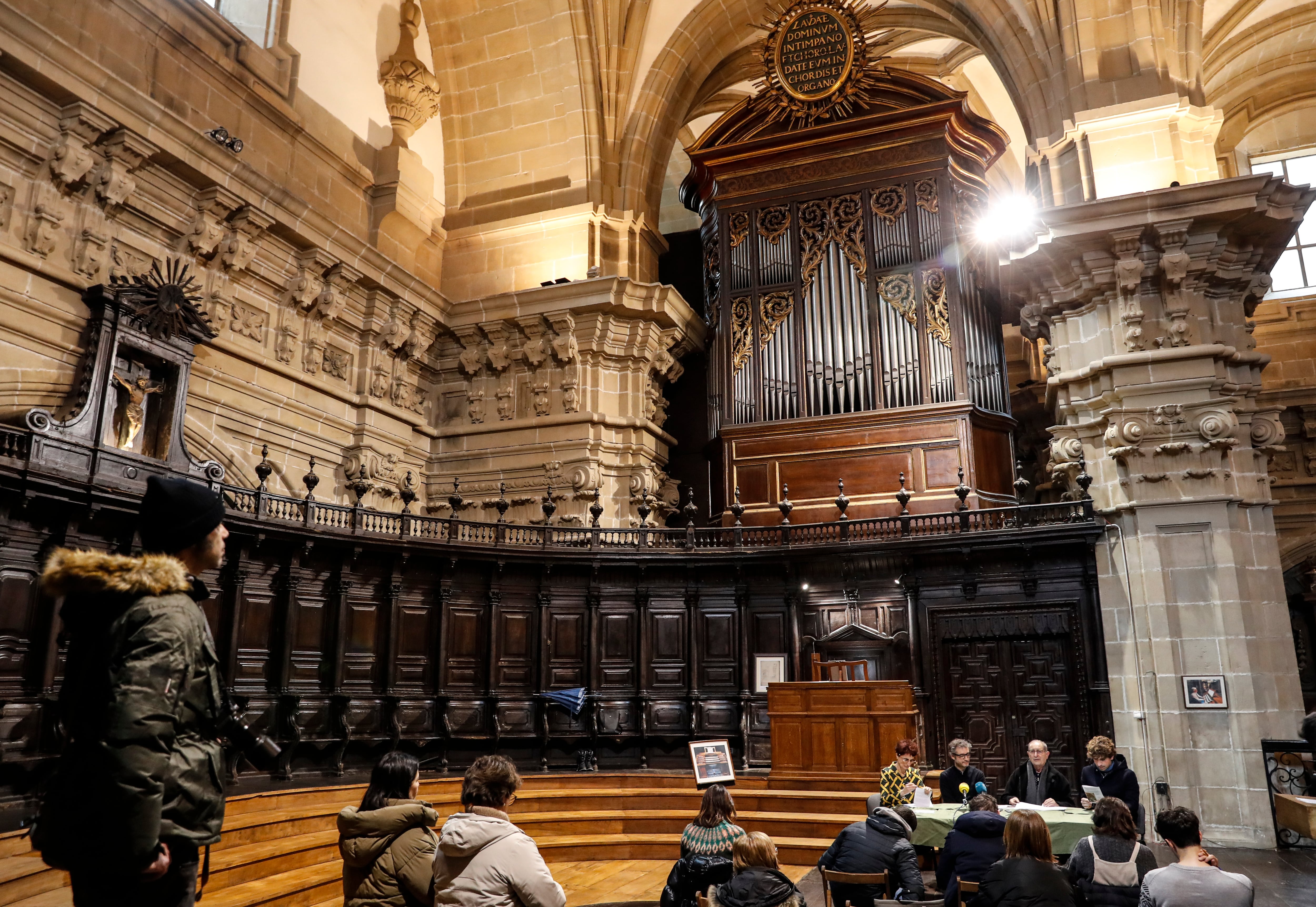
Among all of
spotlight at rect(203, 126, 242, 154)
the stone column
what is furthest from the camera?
spotlight at rect(203, 126, 242, 154)

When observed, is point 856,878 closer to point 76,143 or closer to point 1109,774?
point 1109,774

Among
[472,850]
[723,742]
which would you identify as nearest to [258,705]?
[723,742]

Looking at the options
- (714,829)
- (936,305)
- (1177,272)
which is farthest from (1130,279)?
(714,829)

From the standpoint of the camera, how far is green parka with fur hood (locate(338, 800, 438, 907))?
141 inches

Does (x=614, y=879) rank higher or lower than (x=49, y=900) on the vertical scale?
lower

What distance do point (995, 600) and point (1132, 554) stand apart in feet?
5.67

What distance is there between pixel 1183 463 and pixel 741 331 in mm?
6976

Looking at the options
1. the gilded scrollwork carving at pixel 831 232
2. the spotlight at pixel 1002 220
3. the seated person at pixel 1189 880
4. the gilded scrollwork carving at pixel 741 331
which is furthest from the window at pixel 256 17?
the seated person at pixel 1189 880

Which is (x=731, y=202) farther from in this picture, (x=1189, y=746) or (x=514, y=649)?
(x=1189, y=746)

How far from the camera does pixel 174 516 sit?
2637 mm

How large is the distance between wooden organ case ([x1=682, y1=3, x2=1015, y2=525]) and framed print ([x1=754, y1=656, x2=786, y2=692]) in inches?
92.1

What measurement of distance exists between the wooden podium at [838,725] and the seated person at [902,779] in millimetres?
2648

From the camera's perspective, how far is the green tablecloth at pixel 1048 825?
6.12 m

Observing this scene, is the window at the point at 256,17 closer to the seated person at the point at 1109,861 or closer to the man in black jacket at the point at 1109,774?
the man in black jacket at the point at 1109,774
